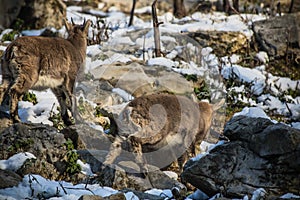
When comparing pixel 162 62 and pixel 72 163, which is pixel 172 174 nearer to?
pixel 72 163

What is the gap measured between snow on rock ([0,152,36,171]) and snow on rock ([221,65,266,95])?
7122 millimetres

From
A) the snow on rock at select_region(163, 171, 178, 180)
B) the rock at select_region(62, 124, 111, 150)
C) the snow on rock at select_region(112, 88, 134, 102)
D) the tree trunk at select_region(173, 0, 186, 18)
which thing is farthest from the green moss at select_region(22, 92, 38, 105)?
the tree trunk at select_region(173, 0, 186, 18)

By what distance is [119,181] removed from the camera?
8.19 metres

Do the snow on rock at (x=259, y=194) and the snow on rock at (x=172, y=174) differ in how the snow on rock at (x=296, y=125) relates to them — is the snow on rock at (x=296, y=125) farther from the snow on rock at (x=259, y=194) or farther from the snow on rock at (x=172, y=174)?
the snow on rock at (x=259, y=194)

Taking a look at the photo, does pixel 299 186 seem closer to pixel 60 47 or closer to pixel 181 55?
pixel 60 47

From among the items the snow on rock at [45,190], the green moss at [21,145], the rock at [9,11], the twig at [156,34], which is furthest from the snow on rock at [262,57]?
the snow on rock at [45,190]

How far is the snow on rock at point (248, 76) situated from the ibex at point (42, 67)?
437cm

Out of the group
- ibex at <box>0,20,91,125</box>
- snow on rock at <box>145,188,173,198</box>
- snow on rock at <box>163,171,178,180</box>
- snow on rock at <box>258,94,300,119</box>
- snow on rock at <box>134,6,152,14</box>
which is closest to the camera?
snow on rock at <box>145,188,173,198</box>

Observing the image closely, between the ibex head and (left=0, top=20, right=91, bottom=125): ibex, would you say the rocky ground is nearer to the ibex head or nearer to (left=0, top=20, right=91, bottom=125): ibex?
(left=0, top=20, right=91, bottom=125): ibex

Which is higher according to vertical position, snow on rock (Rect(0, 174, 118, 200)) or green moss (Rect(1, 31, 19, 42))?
green moss (Rect(1, 31, 19, 42))

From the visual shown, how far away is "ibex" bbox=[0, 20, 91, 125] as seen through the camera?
364 inches

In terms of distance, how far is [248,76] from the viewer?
14047 mm

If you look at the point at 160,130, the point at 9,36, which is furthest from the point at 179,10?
the point at 160,130

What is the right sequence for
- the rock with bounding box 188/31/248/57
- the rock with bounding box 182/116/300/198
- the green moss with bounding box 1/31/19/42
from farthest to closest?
the rock with bounding box 188/31/248/57
the green moss with bounding box 1/31/19/42
the rock with bounding box 182/116/300/198
